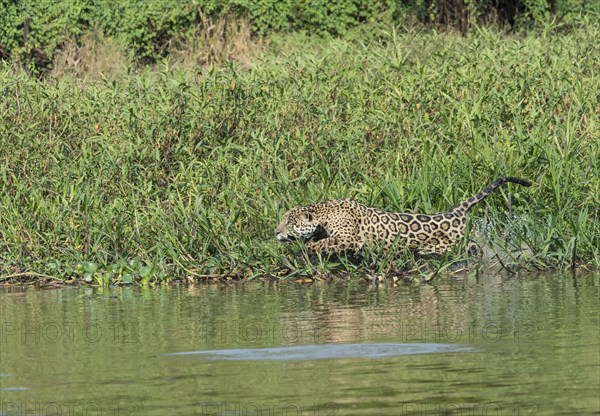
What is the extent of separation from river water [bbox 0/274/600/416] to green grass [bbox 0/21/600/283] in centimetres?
80

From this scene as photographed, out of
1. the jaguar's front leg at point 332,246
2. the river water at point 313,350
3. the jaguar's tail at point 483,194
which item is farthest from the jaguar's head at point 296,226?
the jaguar's tail at point 483,194

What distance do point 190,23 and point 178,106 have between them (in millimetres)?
7325

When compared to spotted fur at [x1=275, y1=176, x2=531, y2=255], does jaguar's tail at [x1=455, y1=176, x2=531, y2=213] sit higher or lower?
higher

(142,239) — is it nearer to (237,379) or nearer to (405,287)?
(405,287)

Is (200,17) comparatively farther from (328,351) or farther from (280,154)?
(328,351)

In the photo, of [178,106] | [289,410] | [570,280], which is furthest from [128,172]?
[289,410]

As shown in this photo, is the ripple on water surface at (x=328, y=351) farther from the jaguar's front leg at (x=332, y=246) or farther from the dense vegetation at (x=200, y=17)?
the dense vegetation at (x=200, y=17)

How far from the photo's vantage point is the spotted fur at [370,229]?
10.5m

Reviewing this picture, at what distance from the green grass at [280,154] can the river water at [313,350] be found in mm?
801

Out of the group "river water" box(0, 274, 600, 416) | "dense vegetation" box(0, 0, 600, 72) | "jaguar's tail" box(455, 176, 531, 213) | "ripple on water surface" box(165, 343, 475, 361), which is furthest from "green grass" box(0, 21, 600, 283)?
"dense vegetation" box(0, 0, 600, 72)

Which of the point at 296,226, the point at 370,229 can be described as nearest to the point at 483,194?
the point at 370,229

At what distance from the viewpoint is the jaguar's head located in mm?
10477

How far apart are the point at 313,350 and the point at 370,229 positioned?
338 centimetres

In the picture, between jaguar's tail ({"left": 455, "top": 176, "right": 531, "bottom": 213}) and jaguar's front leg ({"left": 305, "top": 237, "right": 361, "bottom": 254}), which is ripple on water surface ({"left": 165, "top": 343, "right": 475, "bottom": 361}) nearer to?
jaguar's front leg ({"left": 305, "top": 237, "right": 361, "bottom": 254})
